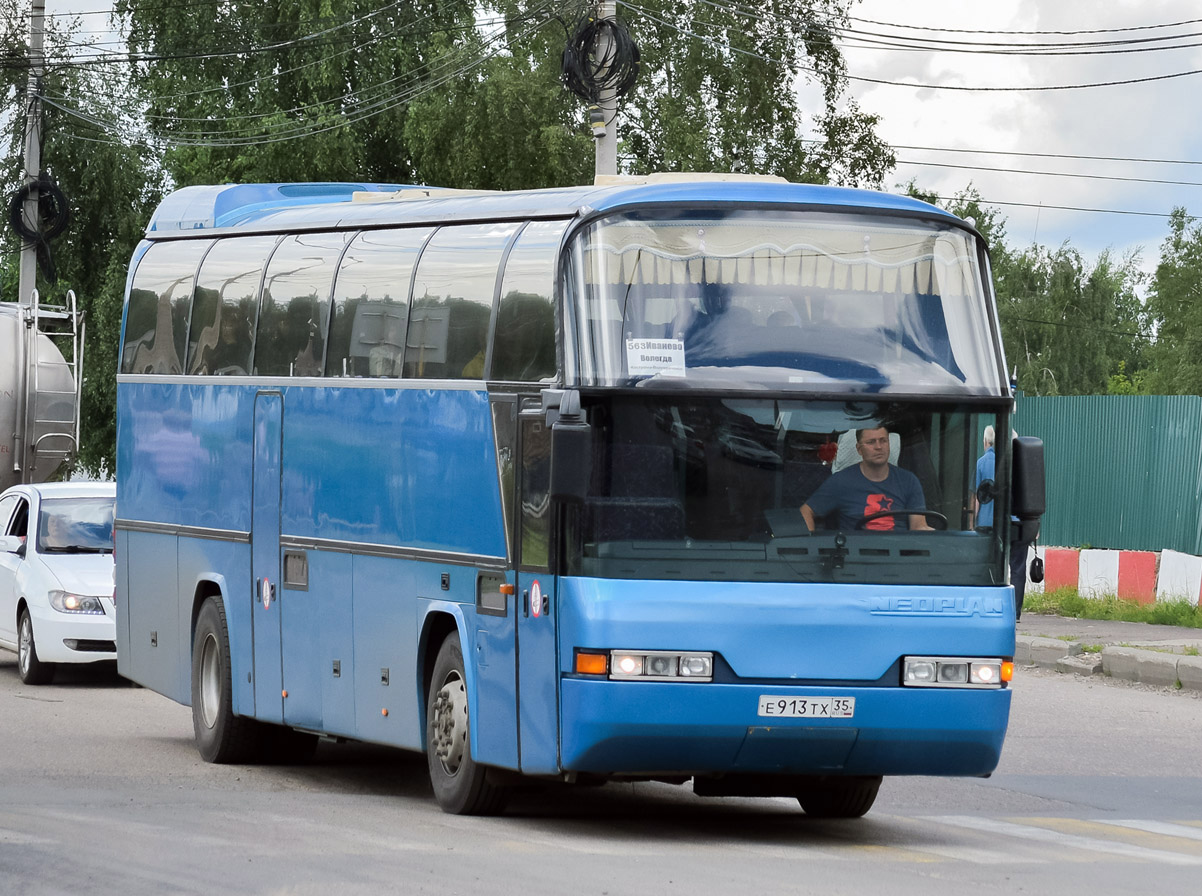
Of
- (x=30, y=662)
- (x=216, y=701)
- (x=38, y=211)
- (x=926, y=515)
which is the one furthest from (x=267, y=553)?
(x=38, y=211)

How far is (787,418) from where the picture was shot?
9.42m

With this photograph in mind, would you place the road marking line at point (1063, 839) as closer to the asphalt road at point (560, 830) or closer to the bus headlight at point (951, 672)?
the asphalt road at point (560, 830)

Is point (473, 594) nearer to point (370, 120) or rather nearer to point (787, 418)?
point (787, 418)

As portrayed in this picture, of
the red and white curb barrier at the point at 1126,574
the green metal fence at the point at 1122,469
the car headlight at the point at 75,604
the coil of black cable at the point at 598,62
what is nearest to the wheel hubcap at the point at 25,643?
the car headlight at the point at 75,604

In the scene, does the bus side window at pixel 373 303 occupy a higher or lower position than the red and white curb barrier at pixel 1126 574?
higher

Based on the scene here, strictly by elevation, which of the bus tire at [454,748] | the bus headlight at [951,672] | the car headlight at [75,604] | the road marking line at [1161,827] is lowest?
the road marking line at [1161,827]

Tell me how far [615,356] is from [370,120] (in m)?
38.7

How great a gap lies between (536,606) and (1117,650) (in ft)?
35.4

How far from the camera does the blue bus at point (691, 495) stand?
9219 mm

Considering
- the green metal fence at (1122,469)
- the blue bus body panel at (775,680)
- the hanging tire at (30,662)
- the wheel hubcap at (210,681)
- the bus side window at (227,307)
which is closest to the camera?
the blue bus body panel at (775,680)

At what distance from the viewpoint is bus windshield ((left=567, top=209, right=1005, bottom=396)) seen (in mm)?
9414

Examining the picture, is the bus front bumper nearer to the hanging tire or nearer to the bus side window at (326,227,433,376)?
the bus side window at (326,227,433,376)

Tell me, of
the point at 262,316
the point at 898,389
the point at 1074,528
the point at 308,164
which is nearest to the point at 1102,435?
the point at 1074,528

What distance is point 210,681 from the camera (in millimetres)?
13734
